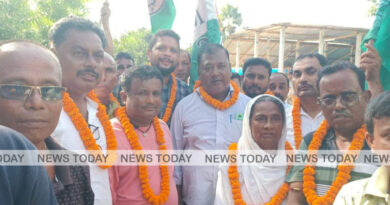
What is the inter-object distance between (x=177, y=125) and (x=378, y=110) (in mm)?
2029

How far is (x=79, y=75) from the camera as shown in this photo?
7.18 feet

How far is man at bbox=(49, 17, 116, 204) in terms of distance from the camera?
2.12 metres

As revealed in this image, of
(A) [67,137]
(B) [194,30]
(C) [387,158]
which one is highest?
(B) [194,30]

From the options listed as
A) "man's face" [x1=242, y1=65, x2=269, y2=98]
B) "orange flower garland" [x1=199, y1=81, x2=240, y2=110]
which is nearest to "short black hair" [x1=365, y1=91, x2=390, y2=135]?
"orange flower garland" [x1=199, y1=81, x2=240, y2=110]

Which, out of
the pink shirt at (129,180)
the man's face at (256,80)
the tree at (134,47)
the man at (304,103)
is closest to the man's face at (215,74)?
the man's face at (256,80)

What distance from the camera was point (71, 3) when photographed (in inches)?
430

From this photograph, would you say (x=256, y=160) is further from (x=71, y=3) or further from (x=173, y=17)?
(x=71, y=3)

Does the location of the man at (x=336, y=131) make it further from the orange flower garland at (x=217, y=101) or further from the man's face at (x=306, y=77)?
the orange flower garland at (x=217, y=101)

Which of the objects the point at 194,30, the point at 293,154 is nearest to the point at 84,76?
the point at 293,154

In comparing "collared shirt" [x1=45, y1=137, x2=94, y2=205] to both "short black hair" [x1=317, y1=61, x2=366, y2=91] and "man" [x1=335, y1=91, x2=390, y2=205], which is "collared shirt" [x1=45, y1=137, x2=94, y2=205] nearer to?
"man" [x1=335, y1=91, x2=390, y2=205]

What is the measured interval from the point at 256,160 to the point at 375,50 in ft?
4.71

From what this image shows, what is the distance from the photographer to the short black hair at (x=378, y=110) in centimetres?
164

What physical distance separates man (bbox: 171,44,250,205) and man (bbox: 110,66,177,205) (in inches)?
16.5

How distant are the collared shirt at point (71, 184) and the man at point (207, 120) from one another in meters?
1.56
